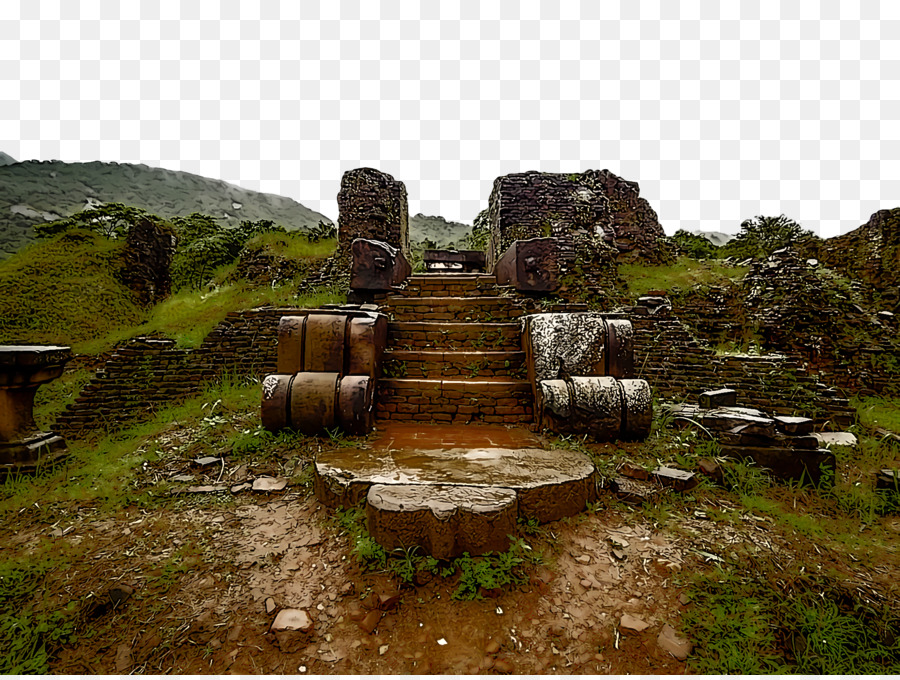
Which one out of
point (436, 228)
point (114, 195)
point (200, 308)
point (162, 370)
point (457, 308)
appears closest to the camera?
point (457, 308)

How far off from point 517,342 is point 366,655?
134 inches

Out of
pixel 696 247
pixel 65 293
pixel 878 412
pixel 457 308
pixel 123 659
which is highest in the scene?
pixel 696 247

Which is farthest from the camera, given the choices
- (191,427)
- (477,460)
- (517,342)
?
(517,342)

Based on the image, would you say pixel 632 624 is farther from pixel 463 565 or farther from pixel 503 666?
pixel 463 565

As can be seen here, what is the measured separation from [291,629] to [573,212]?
1219 cm

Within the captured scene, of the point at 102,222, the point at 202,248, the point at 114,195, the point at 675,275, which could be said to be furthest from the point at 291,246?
the point at 114,195

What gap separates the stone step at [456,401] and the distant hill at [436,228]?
23532 mm

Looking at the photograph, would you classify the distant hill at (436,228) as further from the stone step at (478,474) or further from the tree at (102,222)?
the stone step at (478,474)

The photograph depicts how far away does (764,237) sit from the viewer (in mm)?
11969

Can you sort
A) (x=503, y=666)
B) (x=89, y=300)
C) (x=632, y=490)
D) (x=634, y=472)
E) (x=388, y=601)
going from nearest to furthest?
1. (x=503, y=666)
2. (x=388, y=601)
3. (x=632, y=490)
4. (x=634, y=472)
5. (x=89, y=300)

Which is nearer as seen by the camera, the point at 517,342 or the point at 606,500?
the point at 606,500

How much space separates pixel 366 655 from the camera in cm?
143

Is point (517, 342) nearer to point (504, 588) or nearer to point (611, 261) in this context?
point (504, 588)

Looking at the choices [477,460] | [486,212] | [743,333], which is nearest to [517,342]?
[477,460]
